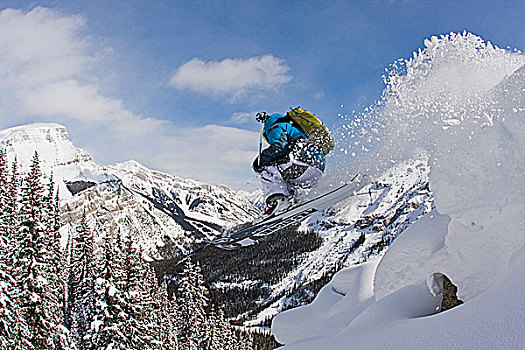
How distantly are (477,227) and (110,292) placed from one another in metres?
16.2

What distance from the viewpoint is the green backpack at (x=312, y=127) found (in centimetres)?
825

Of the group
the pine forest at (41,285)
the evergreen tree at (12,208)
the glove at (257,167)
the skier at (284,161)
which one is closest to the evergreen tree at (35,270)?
the pine forest at (41,285)

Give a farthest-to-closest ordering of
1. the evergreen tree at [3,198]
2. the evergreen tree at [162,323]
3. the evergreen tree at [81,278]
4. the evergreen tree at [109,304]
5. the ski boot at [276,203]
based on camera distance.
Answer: the evergreen tree at [162,323] < the evergreen tree at [81,278] < the evergreen tree at [109,304] < the evergreen tree at [3,198] < the ski boot at [276,203]

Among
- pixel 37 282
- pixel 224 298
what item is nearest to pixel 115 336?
pixel 37 282

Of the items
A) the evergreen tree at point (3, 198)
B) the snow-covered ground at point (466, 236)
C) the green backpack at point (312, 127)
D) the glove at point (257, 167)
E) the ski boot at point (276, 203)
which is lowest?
the snow-covered ground at point (466, 236)

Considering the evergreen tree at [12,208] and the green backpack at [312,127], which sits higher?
the evergreen tree at [12,208]

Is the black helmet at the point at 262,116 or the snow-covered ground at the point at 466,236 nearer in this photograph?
the snow-covered ground at the point at 466,236

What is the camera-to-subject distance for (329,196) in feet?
36.8

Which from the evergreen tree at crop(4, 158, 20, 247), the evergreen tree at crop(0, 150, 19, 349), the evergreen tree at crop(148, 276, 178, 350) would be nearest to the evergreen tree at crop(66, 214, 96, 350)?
the evergreen tree at crop(148, 276, 178, 350)

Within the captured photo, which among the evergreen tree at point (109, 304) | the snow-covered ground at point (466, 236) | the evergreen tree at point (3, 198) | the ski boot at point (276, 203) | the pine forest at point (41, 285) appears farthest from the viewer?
the evergreen tree at point (109, 304)

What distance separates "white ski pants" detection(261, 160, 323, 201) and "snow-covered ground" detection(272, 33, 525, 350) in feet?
10.7

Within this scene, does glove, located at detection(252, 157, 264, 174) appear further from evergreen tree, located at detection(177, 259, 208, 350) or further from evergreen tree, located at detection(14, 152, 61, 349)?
evergreen tree, located at detection(177, 259, 208, 350)

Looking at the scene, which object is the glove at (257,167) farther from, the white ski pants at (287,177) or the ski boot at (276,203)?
the ski boot at (276,203)

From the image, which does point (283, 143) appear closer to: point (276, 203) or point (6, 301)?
point (276, 203)
